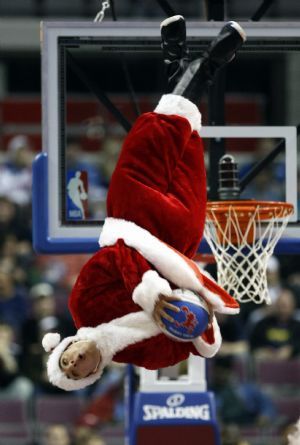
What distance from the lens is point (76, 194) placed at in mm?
5414

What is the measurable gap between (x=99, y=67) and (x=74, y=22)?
28.7 feet

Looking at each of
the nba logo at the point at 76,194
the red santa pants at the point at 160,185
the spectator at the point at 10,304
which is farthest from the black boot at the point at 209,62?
the spectator at the point at 10,304

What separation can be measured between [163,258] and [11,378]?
507 centimetres

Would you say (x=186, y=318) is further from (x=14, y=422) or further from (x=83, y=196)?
(x=14, y=422)

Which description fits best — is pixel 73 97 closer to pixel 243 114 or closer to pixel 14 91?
pixel 14 91

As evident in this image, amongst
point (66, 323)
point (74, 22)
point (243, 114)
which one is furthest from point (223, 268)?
point (243, 114)

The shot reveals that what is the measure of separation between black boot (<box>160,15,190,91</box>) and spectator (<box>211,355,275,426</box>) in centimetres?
451

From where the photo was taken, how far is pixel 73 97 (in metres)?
13.6

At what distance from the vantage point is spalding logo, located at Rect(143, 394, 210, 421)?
6.27 m

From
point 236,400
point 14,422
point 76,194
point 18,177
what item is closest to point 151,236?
point 76,194

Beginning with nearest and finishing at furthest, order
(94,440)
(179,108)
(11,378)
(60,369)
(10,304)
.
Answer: (60,369)
(179,108)
(94,440)
(11,378)
(10,304)

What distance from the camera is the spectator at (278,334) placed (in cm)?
913

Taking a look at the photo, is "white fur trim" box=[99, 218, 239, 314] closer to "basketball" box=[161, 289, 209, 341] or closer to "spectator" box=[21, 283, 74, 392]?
"basketball" box=[161, 289, 209, 341]

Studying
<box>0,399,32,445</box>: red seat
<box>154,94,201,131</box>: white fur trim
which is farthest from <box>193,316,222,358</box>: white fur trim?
<box>0,399,32,445</box>: red seat
